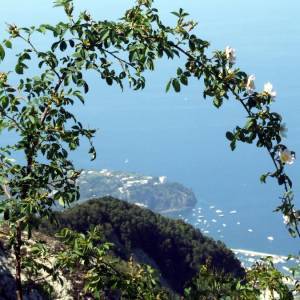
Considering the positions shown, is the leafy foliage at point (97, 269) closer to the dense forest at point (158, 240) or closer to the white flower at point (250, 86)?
the white flower at point (250, 86)

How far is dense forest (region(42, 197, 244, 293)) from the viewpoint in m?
47.2

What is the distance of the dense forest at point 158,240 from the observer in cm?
4722

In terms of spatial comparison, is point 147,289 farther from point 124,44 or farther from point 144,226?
point 144,226

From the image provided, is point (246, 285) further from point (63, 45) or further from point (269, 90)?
point (63, 45)

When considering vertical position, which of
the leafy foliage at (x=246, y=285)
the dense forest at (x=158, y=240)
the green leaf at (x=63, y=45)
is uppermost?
the dense forest at (x=158, y=240)

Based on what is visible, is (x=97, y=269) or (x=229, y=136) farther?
(x=97, y=269)

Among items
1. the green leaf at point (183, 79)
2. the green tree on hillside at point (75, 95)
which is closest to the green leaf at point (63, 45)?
the green tree on hillside at point (75, 95)

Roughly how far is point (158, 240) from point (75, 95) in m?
48.0

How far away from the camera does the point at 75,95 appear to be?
505 centimetres

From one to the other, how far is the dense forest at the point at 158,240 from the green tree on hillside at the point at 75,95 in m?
40.2

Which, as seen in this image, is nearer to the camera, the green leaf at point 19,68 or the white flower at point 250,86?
the white flower at point 250,86

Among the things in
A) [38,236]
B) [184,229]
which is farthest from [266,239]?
[38,236]

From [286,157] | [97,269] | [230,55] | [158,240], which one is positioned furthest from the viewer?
[158,240]

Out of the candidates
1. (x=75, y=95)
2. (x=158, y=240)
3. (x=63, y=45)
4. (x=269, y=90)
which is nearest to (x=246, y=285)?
(x=269, y=90)
